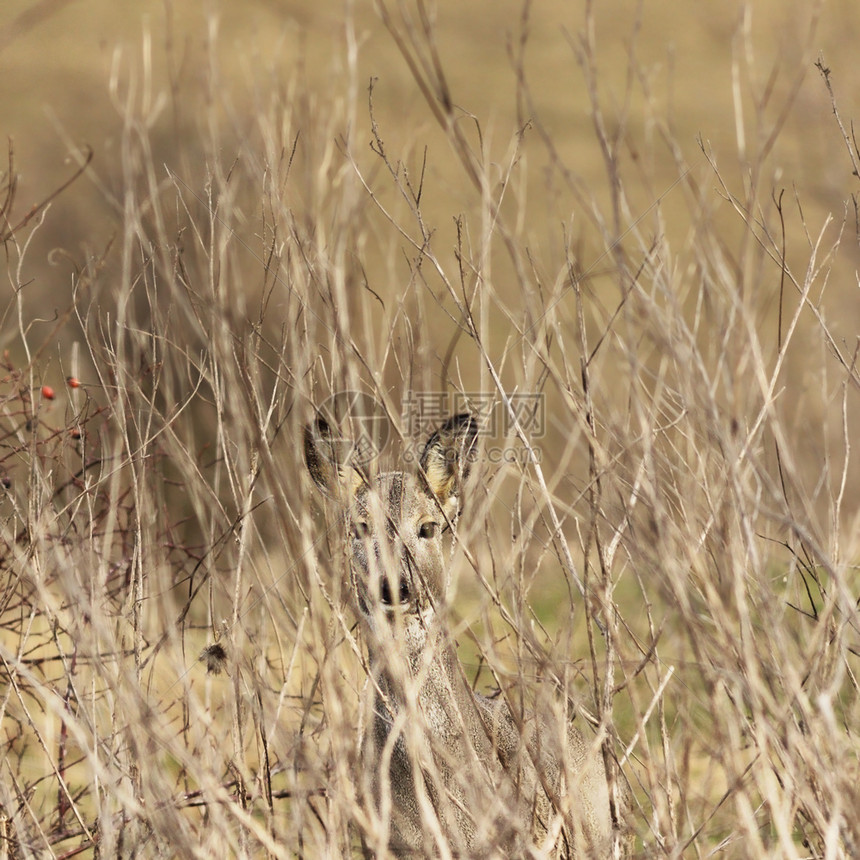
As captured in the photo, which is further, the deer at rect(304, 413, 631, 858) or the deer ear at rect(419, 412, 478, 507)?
the deer ear at rect(419, 412, 478, 507)

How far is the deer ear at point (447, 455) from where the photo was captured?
3.20m

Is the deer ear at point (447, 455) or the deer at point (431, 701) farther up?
the deer ear at point (447, 455)

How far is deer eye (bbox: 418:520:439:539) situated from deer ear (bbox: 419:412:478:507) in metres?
0.09

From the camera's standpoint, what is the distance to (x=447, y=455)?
3.35 m

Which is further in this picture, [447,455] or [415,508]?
[415,508]

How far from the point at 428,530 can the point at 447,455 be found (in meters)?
0.32

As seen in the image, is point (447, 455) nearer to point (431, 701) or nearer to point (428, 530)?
point (428, 530)

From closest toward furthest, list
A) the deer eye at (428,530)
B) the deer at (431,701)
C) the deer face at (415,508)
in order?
1. the deer at (431,701)
2. the deer face at (415,508)
3. the deer eye at (428,530)

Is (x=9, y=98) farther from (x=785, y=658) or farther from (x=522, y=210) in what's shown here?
(x=785, y=658)

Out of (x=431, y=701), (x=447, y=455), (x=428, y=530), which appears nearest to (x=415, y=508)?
(x=428, y=530)

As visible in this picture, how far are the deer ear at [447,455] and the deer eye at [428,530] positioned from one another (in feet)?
0.28

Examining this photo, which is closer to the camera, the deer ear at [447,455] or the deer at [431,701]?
the deer at [431,701]

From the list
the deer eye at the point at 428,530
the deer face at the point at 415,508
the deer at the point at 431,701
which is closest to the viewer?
the deer at the point at 431,701

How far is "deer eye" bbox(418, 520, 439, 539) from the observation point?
3510mm
